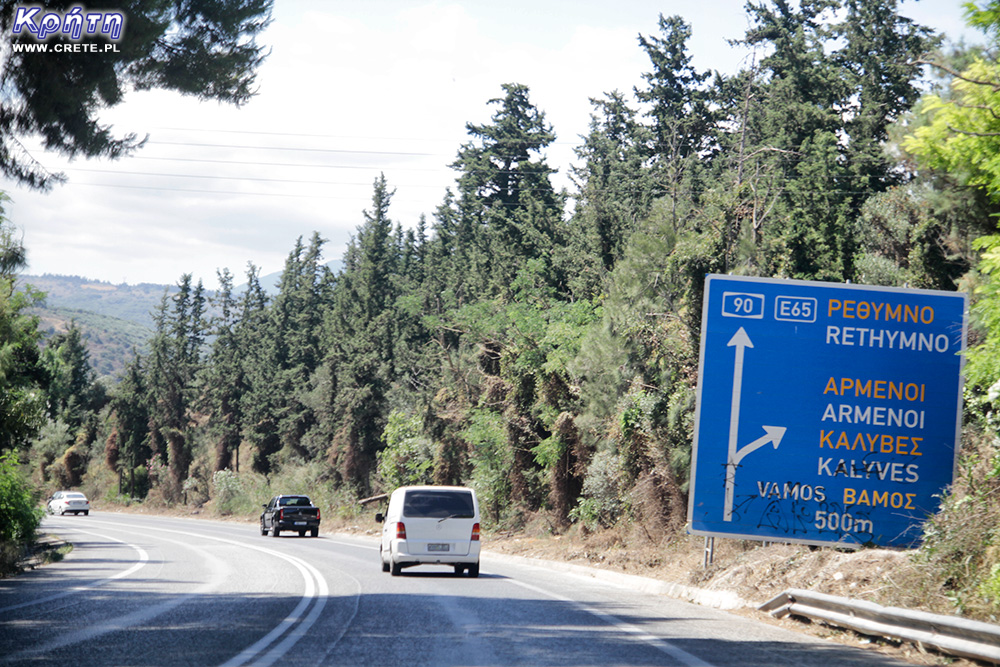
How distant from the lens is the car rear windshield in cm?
2048

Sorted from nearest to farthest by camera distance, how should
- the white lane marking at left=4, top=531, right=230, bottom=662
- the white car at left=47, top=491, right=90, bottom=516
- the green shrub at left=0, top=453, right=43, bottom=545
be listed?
the white lane marking at left=4, top=531, right=230, bottom=662 → the green shrub at left=0, top=453, right=43, bottom=545 → the white car at left=47, top=491, right=90, bottom=516

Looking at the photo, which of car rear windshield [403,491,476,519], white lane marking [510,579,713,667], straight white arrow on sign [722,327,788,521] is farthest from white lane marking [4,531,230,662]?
straight white arrow on sign [722,327,788,521]

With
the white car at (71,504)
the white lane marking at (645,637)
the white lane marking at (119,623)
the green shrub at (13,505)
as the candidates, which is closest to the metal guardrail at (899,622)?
the white lane marking at (645,637)

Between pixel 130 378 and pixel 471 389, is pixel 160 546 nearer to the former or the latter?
pixel 471 389

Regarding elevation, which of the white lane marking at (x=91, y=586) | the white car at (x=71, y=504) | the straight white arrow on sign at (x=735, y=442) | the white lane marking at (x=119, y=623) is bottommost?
the white car at (x=71, y=504)

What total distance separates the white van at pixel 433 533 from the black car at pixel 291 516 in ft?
77.1

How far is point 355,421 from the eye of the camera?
6103 cm

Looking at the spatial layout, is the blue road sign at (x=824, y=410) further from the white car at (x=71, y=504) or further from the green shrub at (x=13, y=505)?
the white car at (x=71, y=504)

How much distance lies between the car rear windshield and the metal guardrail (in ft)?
28.4

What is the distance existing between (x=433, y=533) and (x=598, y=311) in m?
16.0

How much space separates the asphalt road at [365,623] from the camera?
9.09 m

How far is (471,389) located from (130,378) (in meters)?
63.7

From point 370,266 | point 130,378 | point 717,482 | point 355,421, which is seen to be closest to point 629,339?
point 717,482

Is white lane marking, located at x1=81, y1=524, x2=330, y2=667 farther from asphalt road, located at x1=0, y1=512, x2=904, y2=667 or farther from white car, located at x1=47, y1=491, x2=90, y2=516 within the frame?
white car, located at x1=47, y1=491, x2=90, y2=516
